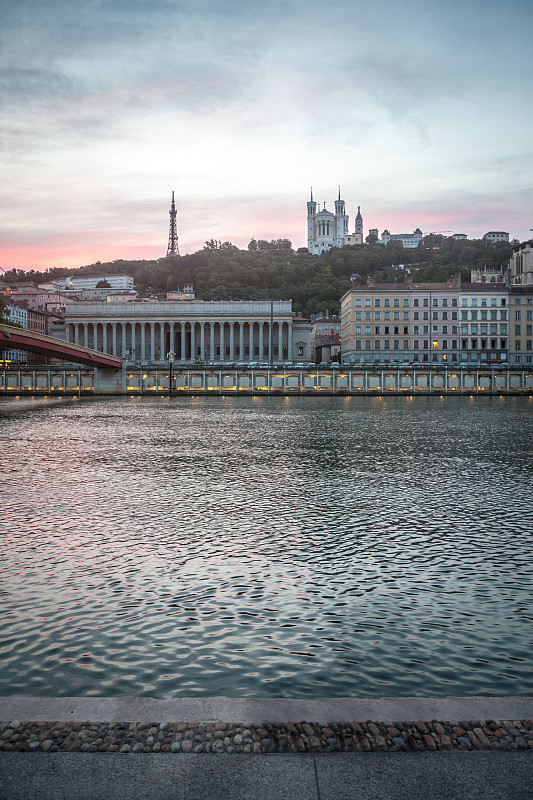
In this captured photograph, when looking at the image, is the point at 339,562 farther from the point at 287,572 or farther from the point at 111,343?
the point at 111,343

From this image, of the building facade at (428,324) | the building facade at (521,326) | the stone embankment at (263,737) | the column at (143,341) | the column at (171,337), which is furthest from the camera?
the column at (143,341)

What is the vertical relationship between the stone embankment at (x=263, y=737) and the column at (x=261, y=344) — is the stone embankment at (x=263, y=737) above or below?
below

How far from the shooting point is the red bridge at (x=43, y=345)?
239 ft

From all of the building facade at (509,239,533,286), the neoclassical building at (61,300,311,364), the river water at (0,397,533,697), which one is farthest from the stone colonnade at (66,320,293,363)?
the river water at (0,397,533,697)

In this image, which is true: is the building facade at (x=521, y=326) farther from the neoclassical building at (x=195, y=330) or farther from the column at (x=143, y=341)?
the column at (x=143, y=341)

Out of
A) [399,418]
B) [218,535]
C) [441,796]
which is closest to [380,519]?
[218,535]

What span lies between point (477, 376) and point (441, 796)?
4573 inches

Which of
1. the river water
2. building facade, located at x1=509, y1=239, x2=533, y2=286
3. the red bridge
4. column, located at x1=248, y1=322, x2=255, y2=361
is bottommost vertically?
the river water

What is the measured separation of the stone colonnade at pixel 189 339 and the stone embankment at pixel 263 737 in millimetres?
169357

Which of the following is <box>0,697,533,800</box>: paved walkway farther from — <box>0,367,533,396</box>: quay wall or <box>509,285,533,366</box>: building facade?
<box>509,285,533,366</box>: building facade

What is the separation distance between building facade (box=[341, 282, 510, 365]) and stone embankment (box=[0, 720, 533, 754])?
144111 millimetres

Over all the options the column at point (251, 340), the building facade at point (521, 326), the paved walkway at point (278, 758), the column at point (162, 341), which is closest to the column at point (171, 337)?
the column at point (162, 341)

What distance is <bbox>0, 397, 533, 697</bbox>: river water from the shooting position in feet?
24.3

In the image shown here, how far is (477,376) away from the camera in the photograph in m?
116
